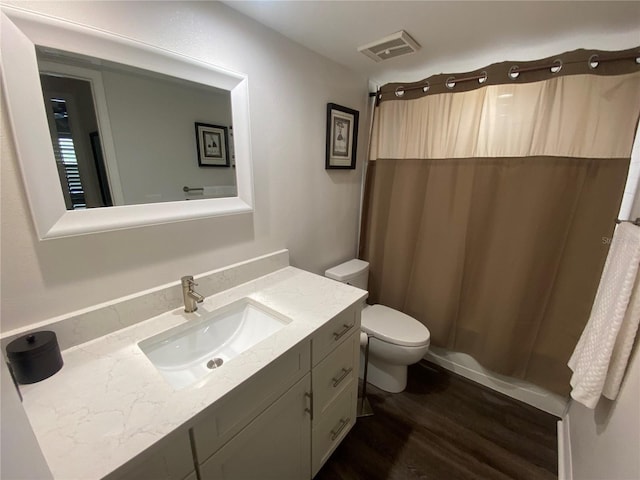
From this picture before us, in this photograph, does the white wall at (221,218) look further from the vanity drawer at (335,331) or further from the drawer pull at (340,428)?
the drawer pull at (340,428)

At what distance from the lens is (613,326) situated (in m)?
0.91

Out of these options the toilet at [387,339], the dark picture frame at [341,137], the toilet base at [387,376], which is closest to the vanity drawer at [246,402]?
the toilet at [387,339]

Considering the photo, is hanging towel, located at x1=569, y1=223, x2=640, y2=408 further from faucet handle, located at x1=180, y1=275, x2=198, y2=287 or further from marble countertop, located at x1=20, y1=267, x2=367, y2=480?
faucet handle, located at x1=180, y1=275, x2=198, y2=287

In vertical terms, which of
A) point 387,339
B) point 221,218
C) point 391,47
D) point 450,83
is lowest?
point 387,339

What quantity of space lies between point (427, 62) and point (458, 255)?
3.97 feet

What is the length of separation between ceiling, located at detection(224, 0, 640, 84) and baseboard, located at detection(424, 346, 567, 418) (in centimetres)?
187

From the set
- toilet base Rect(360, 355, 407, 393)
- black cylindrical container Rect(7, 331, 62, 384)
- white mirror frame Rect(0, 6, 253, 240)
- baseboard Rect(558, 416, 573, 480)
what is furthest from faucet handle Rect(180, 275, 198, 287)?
baseboard Rect(558, 416, 573, 480)

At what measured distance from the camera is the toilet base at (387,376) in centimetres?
175

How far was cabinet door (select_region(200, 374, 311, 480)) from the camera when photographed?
785 mm

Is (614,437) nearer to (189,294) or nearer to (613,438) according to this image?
(613,438)

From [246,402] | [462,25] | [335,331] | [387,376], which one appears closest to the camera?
[246,402]

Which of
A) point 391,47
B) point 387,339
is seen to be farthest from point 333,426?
point 391,47

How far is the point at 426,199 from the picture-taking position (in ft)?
5.91

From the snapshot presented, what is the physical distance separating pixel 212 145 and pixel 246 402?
994 mm
